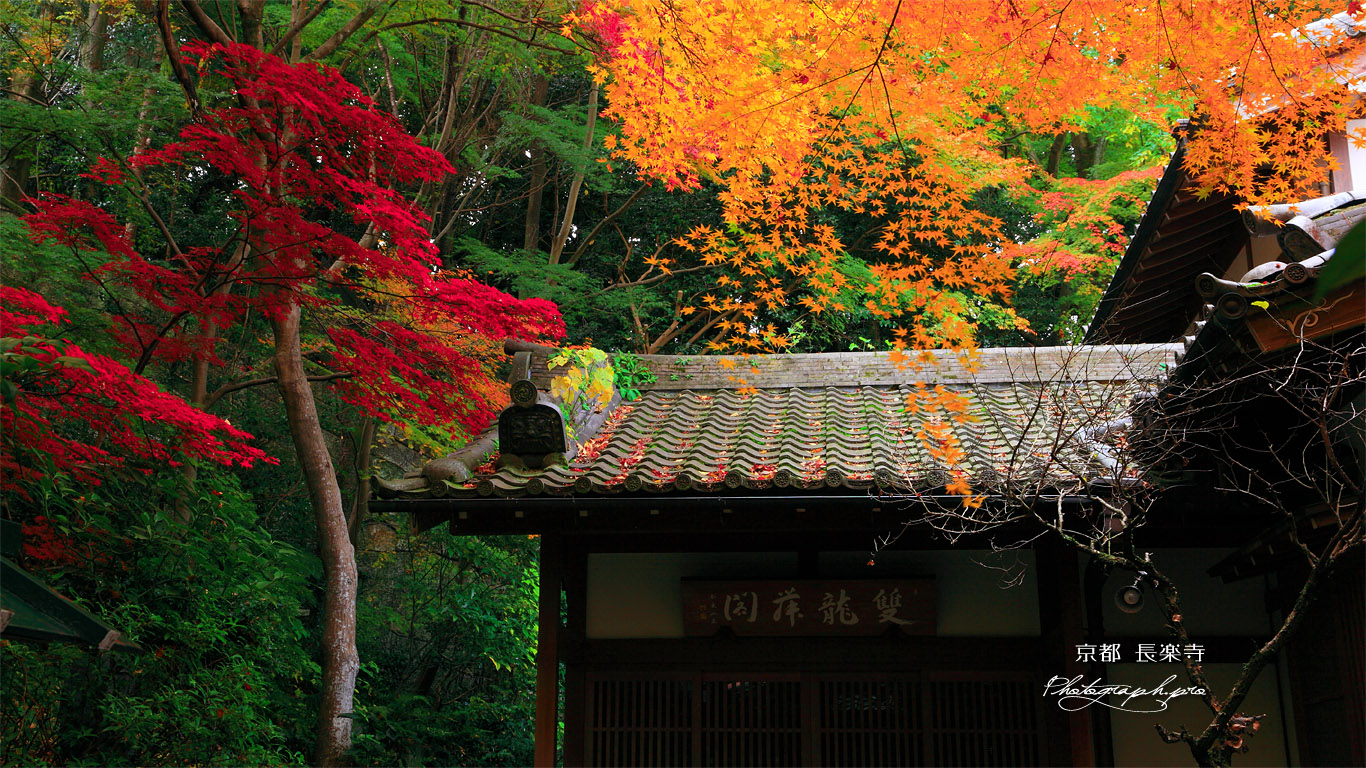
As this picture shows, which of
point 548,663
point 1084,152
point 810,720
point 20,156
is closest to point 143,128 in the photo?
point 20,156

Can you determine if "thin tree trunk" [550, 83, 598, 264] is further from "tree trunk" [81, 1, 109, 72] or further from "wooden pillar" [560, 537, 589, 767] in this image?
"wooden pillar" [560, 537, 589, 767]

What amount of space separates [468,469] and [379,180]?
4984 mm

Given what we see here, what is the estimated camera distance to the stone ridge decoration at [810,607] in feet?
20.7

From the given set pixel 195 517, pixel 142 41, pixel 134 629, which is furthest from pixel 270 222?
pixel 142 41

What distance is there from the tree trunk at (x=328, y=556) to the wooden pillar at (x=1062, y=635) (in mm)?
6964

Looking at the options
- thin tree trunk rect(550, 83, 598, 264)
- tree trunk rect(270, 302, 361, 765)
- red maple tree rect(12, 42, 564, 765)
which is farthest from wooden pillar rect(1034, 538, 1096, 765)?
thin tree trunk rect(550, 83, 598, 264)

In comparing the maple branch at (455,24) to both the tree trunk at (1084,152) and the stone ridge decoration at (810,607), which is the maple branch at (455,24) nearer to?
the stone ridge decoration at (810,607)

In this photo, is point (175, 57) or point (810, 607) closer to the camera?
point (810, 607)

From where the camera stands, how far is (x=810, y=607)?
21.0 ft

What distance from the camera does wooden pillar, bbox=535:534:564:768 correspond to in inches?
237

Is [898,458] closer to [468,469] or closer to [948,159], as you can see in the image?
[468,469]

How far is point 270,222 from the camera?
844cm

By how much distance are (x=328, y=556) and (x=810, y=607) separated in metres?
5.82

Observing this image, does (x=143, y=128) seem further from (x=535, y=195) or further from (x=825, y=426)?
(x=825, y=426)
